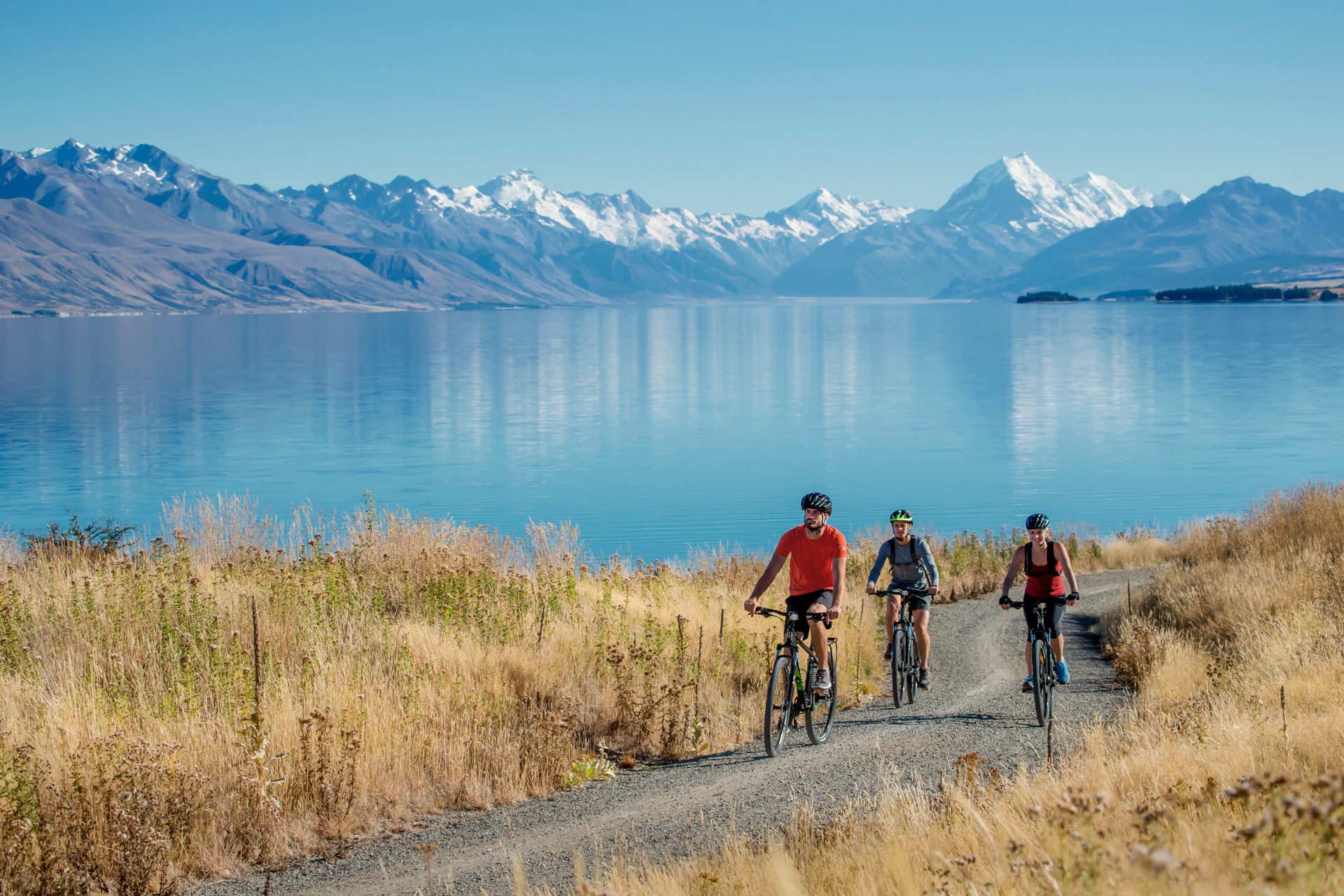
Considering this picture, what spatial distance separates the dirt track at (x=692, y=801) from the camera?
7.11 meters

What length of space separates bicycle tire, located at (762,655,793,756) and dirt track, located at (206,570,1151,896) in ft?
0.52

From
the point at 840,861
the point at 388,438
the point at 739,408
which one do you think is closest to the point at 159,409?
the point at 388,438

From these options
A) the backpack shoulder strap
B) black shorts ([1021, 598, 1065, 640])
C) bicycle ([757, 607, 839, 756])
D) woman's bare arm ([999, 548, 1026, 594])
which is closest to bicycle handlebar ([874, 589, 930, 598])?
the backpack shoulder strap

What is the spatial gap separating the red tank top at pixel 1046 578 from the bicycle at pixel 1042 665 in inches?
4.3

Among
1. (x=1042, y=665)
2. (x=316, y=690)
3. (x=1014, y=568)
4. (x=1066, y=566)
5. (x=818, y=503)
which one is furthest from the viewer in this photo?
(x=1014, y=568)

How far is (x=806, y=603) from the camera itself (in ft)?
32.2

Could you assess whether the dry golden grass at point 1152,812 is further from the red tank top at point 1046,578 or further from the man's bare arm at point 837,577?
the man's bare arm at point 837,577

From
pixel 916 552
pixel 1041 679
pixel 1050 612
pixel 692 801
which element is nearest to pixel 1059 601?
pixel 1050 612

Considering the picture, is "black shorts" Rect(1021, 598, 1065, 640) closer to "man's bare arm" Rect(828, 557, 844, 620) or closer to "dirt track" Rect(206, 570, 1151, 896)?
"dirt track" Rect(206, 570, 1151, 896)

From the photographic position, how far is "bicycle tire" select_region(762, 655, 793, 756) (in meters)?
9.60

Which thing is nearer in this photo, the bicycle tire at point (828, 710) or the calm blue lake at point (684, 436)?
the bicycle tire at point (828, 710)

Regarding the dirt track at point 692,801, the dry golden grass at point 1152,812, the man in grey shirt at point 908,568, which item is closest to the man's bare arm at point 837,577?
the dirt track at point 692,801

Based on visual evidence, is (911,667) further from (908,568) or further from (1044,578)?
(1044,578)

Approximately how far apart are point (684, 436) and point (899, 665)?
1449 inches
